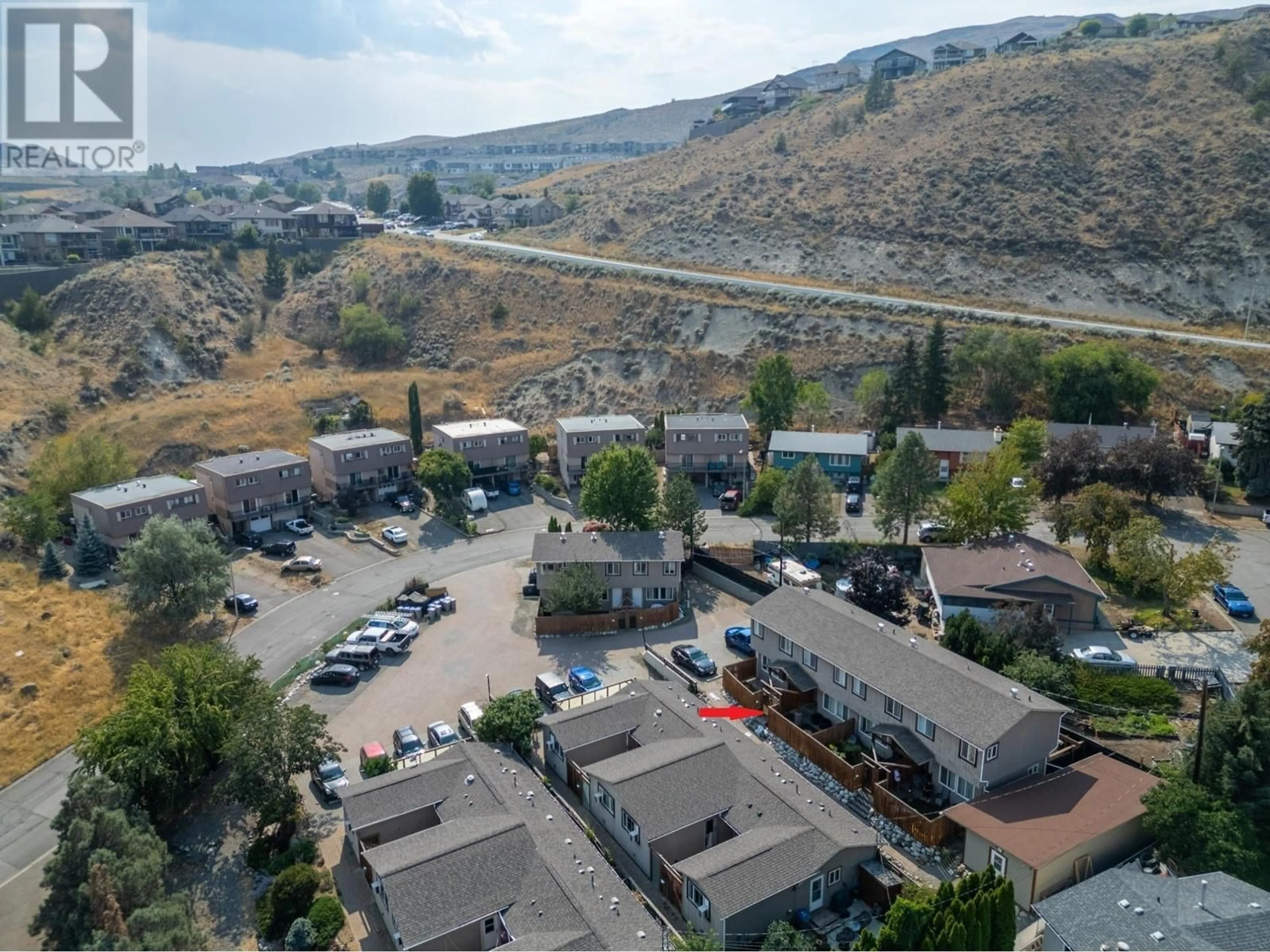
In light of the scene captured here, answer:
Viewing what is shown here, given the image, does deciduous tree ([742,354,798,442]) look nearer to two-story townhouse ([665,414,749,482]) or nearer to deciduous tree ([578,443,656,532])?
two-story townhouse ([665,414,749,482])

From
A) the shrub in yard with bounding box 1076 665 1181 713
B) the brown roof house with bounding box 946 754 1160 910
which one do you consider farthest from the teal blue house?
the brown roof house with bounding box 946 754 1160 910

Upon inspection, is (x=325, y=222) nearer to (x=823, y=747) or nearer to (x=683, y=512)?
(x=683, y=512)

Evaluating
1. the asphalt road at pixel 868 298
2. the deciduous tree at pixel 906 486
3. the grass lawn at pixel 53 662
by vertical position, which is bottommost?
the grass lawn at pixel 53 662

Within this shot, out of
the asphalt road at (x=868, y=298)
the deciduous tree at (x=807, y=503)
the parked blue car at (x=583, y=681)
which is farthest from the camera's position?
the asphalt road at (x=868, y=298)

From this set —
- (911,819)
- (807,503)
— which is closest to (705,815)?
(911,819)

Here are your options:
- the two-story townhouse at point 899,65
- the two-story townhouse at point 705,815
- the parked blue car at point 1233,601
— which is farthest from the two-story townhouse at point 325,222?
the parked blue car at point 1233,601

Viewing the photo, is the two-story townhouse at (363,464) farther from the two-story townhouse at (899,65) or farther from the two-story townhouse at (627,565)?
the two-story townhouse at (899,65)
